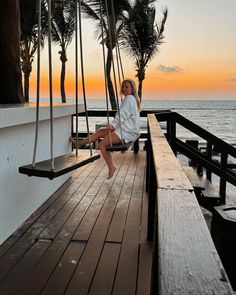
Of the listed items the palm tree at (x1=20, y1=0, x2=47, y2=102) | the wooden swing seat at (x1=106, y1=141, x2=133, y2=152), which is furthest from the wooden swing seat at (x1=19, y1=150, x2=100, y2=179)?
the palm tree at (x1=20, y1=0, x2=47, y2=102)

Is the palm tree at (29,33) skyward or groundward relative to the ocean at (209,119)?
skyward

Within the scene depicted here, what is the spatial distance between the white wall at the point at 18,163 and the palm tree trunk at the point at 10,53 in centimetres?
69

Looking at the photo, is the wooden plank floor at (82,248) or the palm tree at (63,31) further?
the palm tree at (63,31)

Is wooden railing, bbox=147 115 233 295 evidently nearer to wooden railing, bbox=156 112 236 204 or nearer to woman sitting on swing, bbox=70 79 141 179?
woman sitting on swing, bbox=70 79 141 179

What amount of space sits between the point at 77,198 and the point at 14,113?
4.64ft

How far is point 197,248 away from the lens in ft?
2.52

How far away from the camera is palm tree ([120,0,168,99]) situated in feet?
55.3

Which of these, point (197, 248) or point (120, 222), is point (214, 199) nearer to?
point (120, 222)

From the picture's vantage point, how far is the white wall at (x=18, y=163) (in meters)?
2.67

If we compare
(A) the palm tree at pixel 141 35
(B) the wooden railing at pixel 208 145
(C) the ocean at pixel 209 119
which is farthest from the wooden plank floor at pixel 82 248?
(A) the palm tree at pixel 141 35

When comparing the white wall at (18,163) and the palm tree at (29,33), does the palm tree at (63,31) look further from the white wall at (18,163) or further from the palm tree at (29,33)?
the white wall at (18,163)

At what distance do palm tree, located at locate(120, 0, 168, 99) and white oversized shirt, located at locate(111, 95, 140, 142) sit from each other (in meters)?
13.0

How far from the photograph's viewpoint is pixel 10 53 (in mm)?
3840

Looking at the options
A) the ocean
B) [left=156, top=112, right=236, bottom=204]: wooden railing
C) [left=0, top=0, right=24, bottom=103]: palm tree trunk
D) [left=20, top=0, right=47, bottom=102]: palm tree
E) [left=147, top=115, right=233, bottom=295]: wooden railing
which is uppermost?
[left=20, top=0, right=47, bottom=102]: palm tree
